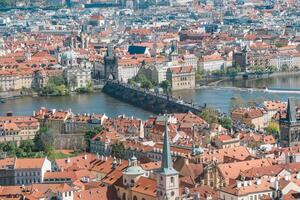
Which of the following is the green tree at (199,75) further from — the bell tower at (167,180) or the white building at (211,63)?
the bell tower at (167,180)

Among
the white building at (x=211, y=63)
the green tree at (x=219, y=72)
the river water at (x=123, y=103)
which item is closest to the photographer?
the river water at (x=123, y=103)

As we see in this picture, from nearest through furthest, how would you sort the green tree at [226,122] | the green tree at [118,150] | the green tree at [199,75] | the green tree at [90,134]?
the green tree at [118,150], the green tree at [90,134], the green tree at [226,122], the green tree at [199,75]

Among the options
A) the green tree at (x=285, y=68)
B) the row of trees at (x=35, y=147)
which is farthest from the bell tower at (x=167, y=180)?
the green tree at (x=285, y=68)

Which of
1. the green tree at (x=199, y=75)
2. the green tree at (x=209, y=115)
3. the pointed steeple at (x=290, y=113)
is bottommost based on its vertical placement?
the green tree at (x=199, y=75)

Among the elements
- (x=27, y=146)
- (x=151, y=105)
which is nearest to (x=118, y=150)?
(x=27, y=146)

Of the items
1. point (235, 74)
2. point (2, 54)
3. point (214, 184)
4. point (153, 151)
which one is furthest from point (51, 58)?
point (214, 184)

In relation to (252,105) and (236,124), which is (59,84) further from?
(236,124)
